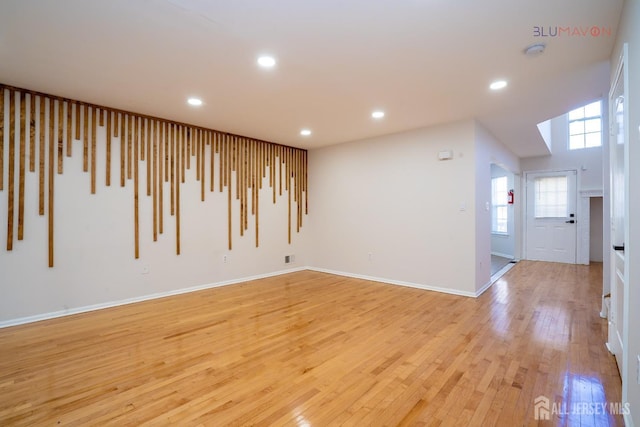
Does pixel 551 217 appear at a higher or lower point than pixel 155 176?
lower

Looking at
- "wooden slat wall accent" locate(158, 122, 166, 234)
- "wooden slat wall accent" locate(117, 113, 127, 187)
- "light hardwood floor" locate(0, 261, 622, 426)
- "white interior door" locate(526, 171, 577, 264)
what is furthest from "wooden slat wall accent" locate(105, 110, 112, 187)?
"white interior door" locate(526, 171, 577, 264)

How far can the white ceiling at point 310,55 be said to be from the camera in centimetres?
212

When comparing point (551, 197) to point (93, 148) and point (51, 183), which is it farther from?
point (51, 183)

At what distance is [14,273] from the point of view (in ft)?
11.3

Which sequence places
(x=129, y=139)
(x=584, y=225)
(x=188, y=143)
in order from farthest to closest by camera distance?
(x=584, y=225), (x=188, y=143), (x=129, y=139)

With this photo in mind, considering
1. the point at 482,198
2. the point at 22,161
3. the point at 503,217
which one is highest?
the point at 22,161

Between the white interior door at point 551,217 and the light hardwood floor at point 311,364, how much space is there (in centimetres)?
396

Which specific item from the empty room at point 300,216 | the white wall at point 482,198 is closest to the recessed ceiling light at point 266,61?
the empty room at point 300,216

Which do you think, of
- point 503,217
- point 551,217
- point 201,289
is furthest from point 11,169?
point 551,217

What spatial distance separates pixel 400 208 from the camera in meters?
5.35

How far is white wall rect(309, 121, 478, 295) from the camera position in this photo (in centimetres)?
463

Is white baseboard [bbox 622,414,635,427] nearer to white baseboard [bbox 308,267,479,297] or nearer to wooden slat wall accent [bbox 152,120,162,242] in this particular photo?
white baseboard [bbox 308,267,479,297]

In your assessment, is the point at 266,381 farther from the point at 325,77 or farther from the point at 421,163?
the point at 421,163

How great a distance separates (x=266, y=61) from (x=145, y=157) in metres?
2.74
